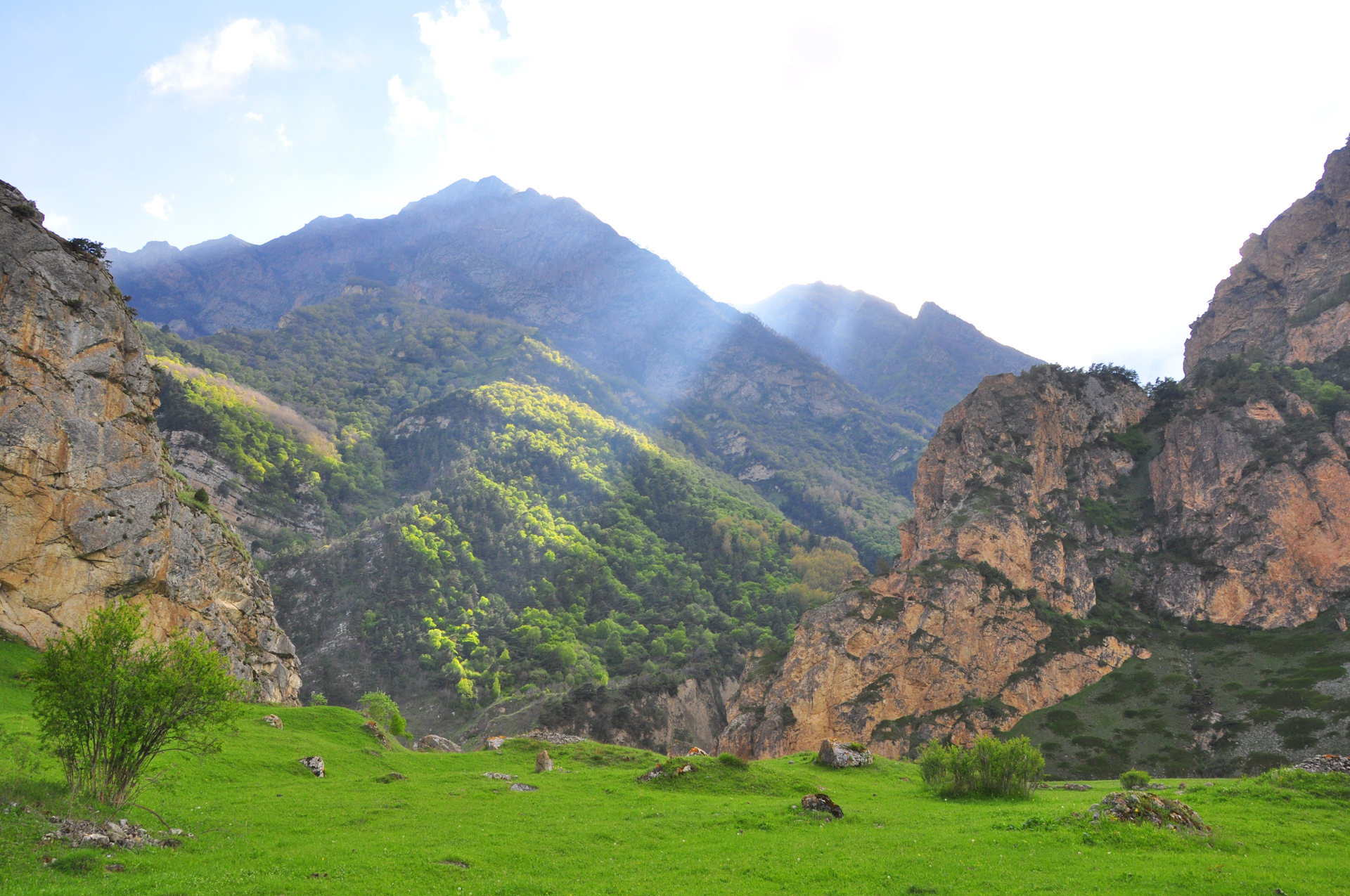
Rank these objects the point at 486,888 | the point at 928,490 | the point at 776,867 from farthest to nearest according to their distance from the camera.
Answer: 1. the point at 928,490
2. the point at 776,867
3. the point at 486,888

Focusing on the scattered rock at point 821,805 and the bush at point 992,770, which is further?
the bush at point 992,770

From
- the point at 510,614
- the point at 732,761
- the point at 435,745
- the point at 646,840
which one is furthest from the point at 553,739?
the point at 510,614

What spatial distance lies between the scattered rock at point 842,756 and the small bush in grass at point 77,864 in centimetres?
4170

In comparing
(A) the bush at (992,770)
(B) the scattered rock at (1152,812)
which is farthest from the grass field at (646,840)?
(A) the bush at (992,770)

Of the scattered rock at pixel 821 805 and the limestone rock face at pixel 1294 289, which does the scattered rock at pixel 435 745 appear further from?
the limestone rock face at pixel 1294 289

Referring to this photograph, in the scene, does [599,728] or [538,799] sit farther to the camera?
[599,728]

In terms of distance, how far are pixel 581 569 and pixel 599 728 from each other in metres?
71.1

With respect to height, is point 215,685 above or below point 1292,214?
below

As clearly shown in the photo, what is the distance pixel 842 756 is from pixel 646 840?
1057 inches

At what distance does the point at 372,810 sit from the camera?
100 ft

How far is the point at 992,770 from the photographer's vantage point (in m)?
35.8

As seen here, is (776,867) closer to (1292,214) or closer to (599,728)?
(599,728)

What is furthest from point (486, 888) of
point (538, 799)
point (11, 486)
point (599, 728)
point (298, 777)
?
point (599, 728)

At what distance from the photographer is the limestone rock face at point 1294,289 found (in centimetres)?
13775
